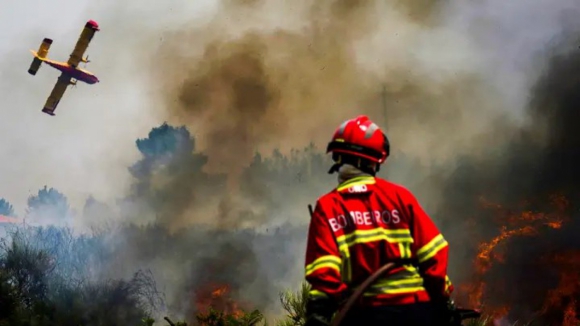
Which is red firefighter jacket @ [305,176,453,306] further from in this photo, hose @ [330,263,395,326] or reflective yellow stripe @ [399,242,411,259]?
hose @ [330,263,395,326]

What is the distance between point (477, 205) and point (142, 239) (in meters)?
13.6

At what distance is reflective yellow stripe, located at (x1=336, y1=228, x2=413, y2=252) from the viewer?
383 centimetres

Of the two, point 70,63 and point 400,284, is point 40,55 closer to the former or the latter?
point 70,63

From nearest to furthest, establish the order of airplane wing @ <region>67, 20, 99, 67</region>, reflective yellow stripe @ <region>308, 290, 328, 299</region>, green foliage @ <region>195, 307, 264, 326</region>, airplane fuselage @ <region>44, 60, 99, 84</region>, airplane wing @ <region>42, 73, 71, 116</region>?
reflective yellow stripe @ <region>308, 290, 328, 299</region>, green foliage @ <region>195, 307, 264, 326</region>, airplane wing @ <region>67, 20, 99, 67</region>, airplane fuselage @ <region>44, 60, 99, 84</region>, airplane wing @ <region>42, 73, 71, 116</region>

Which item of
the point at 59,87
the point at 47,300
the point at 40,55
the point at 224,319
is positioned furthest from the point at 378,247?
the point at 59,87

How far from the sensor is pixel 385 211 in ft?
12.8

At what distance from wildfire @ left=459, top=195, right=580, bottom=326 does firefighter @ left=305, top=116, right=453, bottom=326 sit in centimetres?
1584

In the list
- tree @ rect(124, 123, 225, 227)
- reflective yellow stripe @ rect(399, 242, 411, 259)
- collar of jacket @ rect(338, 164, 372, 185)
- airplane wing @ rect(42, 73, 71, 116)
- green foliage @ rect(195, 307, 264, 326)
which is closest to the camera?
reflective yellow stripe @ rect(399, 242, 411, 259)

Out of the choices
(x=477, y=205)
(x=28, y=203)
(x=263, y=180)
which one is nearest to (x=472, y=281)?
(x=477, y=205)

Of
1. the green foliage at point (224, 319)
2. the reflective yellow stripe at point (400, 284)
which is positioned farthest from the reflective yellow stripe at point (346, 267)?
the green foliage at point (224, 319)

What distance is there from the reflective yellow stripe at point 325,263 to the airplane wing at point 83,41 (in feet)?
74.3

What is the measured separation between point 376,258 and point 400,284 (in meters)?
0.21

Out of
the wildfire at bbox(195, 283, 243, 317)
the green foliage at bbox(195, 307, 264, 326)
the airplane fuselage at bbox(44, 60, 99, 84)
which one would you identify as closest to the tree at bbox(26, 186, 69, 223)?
the airplane fuselage at bbox(44, 60, 99, 84)

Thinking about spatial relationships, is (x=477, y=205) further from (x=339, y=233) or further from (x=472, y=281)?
(x=339, y=233)
